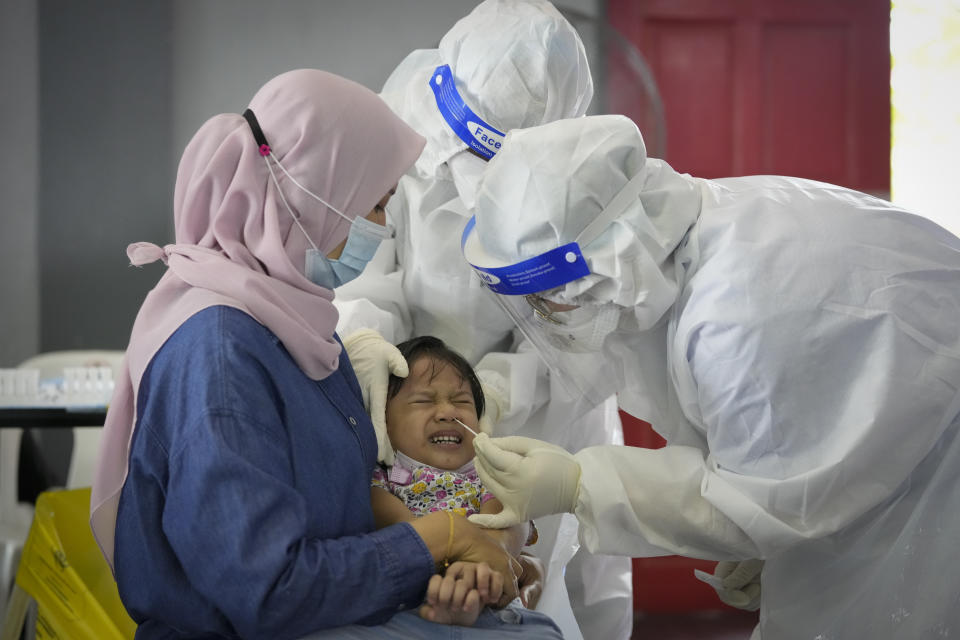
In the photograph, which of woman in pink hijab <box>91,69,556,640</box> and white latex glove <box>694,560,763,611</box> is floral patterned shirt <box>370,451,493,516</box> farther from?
white latex glove <box>694,560,763,611</box>

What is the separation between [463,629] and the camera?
5.04 ft

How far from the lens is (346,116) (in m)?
1.61

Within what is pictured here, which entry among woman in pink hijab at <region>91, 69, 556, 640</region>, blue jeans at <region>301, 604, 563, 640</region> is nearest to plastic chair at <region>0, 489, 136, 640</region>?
woman in pink hijab at <region>91, 69, 556, 640</region>

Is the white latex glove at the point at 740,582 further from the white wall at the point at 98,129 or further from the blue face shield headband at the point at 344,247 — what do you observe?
the white wall at the point at 98,129

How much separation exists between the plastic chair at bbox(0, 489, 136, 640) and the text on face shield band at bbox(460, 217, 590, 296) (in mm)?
962

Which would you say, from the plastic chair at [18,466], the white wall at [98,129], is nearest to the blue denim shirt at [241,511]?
the plastic chair at [18,466]

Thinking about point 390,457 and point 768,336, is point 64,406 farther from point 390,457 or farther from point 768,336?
point 768,336

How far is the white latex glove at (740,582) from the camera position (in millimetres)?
2031

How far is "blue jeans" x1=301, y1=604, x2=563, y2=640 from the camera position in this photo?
1428 mm

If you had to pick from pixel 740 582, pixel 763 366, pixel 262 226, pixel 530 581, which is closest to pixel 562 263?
pixel 763 366

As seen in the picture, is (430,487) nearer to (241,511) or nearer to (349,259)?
(349,259)

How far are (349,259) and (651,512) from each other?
70 centimetres

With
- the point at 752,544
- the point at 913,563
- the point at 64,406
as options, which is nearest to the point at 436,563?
the point at 752,544

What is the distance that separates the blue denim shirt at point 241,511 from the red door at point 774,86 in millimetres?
2492
